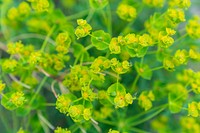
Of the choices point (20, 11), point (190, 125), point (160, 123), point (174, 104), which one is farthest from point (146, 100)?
point (20, 11)

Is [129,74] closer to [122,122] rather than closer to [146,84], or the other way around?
[146,84]

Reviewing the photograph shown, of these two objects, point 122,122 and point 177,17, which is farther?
point 122,122

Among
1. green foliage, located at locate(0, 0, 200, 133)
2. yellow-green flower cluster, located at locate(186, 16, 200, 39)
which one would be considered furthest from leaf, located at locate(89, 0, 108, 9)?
yellow-green flower cluster, located at locate(186, 16, 200, 39)

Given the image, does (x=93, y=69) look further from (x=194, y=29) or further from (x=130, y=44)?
(x=194, y=29)

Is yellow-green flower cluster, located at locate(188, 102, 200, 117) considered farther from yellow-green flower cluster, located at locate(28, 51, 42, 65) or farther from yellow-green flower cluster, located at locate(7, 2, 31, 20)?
yellow-green flower cluster, located at locate(7, 2, 31, 20)

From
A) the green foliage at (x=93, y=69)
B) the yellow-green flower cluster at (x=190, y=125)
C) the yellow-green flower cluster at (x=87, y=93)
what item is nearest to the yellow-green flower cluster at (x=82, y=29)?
the green foliage at (x=93, y=69)

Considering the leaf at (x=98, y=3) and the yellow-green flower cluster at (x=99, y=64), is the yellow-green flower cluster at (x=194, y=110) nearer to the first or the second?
the yellow-green flower cluster at (x=99, y=64)

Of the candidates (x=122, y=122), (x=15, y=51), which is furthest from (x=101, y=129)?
(x=15, y=51)
